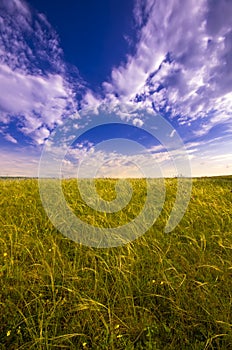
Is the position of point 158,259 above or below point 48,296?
above

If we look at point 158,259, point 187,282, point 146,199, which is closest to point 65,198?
point 146,199

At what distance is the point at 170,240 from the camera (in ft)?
15.8

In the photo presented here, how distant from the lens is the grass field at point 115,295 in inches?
107

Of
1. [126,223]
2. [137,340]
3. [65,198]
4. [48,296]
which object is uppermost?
[65,198]

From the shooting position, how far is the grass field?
2709 millimetres

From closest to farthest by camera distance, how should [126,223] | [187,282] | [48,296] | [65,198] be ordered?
[48,296] < [187,282] < [126,223] < [65,198]

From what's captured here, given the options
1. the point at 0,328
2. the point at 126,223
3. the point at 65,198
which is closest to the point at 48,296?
the point at 0,328

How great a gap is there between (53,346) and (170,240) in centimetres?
279

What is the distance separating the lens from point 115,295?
3256 millimetres

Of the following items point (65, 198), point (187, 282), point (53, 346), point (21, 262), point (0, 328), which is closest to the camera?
point (53, 346)

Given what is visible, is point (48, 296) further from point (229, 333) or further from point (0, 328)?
point (229, 333)

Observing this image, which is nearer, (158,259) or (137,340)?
(137,340)

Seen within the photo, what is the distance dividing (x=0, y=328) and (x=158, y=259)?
2353 millimetres

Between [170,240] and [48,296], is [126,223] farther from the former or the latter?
[48,296]
